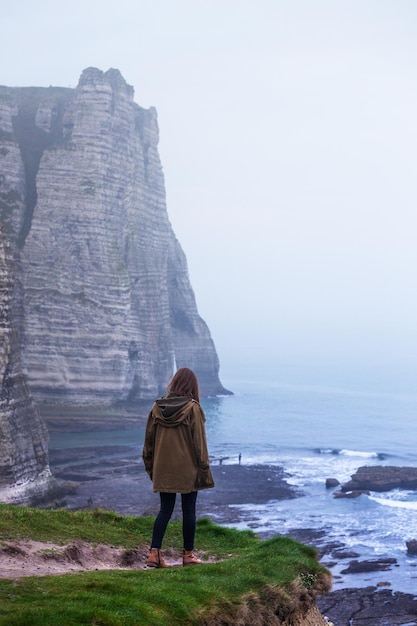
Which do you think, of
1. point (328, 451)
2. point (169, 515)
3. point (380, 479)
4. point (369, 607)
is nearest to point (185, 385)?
point (169, 515)

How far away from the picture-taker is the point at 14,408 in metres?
46.8

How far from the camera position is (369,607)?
32.2 meters

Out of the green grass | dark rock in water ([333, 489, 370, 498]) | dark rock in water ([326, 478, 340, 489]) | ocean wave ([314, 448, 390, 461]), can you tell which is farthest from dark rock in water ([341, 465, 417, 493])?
the green grass

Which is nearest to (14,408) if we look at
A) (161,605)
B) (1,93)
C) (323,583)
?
(323,583)

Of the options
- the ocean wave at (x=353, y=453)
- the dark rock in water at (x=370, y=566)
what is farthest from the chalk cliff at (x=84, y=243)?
the dark rock in water at (x=370, y=566)

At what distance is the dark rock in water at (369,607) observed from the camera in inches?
1190

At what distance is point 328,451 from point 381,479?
70.8 ft

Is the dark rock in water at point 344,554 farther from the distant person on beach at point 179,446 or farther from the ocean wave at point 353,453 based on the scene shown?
the ocean wave at point 353,453

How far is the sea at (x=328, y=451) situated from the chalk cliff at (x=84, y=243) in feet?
35.6

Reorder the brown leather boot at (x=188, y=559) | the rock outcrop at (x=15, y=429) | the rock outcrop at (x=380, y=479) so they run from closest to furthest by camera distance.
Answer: the brown leather boot at (x=188, y=559) < the rock outcrop at (x=15, y=429) < the rock outcrop at (x=380, y=479)

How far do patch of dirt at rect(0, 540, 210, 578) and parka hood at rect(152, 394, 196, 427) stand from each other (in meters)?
2.48

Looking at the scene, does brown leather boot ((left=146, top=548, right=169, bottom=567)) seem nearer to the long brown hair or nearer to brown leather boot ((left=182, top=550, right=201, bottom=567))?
brown leather boot ((left=182, top=550, right=201, bottom=567))

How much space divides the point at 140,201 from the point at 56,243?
16.4 m

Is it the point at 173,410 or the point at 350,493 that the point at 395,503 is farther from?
the point at 173,410
